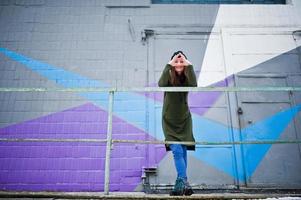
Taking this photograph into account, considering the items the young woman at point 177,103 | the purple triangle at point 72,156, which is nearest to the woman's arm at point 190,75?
the young woman at point 177,103

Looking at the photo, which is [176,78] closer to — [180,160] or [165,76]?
[165,76]

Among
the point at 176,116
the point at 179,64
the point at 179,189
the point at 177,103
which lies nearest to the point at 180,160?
the point at 179,189

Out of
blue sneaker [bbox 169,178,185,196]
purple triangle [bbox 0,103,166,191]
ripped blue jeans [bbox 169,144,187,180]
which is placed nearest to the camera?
blue sneaker [bbox 169,178,185,196]

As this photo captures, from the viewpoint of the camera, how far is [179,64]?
3.05m

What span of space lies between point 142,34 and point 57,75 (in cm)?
176

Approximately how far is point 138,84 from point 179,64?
2401mm

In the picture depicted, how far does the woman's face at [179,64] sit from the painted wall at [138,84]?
86.3 inches

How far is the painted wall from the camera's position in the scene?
4.89m

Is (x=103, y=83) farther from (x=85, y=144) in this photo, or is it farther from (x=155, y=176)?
(x=155, y=176)

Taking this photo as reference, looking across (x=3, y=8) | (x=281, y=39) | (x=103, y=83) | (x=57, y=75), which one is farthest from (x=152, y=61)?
(x=3, y=8)

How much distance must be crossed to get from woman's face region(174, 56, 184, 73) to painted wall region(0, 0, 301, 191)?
2192 millimetres

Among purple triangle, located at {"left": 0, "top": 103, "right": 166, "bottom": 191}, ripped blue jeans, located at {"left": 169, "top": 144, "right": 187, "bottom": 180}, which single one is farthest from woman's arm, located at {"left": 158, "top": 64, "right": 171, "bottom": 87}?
purple triangle, located at {"left": 0, "top": 103, "right": 166, "bottom": 191}

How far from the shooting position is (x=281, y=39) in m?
5.69

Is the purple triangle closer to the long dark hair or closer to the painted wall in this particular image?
the painted wall
